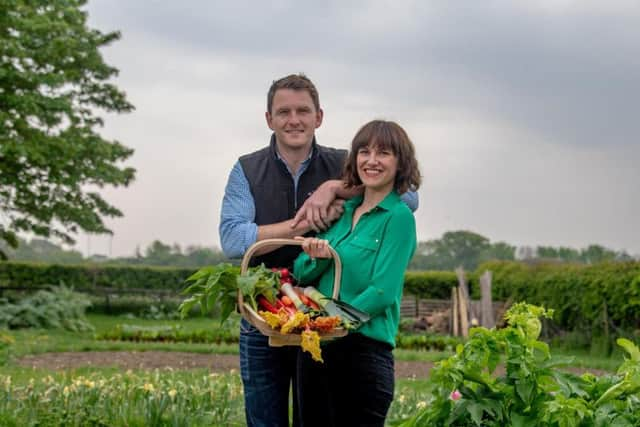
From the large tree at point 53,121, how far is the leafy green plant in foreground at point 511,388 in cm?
1843

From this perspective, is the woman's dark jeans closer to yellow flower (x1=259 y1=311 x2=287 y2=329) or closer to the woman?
the woman

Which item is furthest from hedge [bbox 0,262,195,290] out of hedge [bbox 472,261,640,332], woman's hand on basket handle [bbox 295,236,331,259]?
woman's hand on basket handle [bbox 295,236,331,259]

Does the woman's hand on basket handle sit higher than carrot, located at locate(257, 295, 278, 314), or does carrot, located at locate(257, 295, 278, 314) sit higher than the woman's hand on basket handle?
the woman's hand on basket handle

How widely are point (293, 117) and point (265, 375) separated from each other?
100cm

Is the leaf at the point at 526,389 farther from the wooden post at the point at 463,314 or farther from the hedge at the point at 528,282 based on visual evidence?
the wooden post at the point at 463,314

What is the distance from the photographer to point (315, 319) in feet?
9.69

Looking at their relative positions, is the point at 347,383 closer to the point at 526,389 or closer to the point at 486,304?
the point at 526,389

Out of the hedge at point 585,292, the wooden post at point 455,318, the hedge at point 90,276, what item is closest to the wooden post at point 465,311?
the wooden post at point 455,318

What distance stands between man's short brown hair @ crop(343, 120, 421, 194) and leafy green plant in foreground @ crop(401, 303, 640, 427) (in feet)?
1.93

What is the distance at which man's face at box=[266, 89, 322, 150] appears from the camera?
3.43 m

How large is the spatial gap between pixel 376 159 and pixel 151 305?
22.7 meters

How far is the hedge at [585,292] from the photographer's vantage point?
1591cm

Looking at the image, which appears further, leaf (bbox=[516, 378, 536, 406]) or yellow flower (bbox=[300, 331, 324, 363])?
leaf (bbox=[516, 378, 536, 406])

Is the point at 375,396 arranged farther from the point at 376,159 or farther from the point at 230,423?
the point at 230,423
